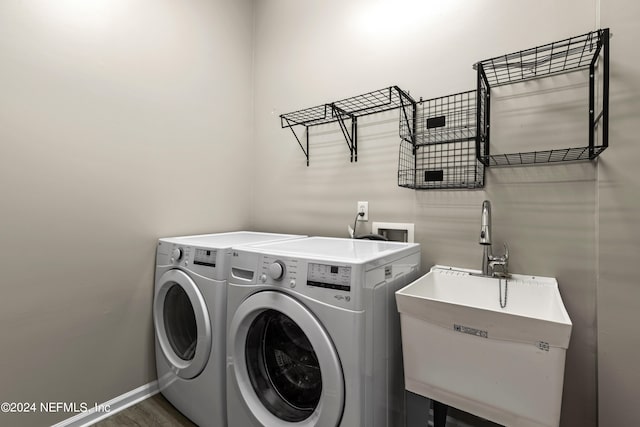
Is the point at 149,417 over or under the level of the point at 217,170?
under

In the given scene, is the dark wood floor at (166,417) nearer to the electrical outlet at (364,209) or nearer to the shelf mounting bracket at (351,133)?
the electrical outlet at (364,209)

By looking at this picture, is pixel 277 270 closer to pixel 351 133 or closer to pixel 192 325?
pixel 192 325

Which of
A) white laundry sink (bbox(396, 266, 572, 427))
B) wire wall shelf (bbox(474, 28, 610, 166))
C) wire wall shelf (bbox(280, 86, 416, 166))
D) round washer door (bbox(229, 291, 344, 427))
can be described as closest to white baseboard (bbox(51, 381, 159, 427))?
round washer door (bbox(229, 291, 344, 427))

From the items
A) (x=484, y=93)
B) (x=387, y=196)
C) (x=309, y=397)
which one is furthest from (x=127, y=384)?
(x=484, y=93)

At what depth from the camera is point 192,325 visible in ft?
5.44

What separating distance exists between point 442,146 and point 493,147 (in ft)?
0.75

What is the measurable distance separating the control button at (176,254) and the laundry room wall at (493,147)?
30.6 inches

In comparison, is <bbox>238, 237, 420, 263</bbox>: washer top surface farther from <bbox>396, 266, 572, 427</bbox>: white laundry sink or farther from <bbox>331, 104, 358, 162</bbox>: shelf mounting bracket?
<bbox>331, 104, 358, 162</bbox>: shelf mounting bracket

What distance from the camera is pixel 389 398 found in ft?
3.74

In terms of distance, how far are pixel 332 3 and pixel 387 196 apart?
1287mm

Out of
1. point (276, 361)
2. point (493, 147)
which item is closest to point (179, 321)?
point (276, 361)

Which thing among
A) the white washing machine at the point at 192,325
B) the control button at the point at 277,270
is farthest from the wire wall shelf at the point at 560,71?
the white washing machine at the point at 192,325

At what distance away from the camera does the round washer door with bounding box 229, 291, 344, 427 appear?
1159 millimetres

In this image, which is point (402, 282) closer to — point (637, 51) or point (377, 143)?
point (377, 143)
